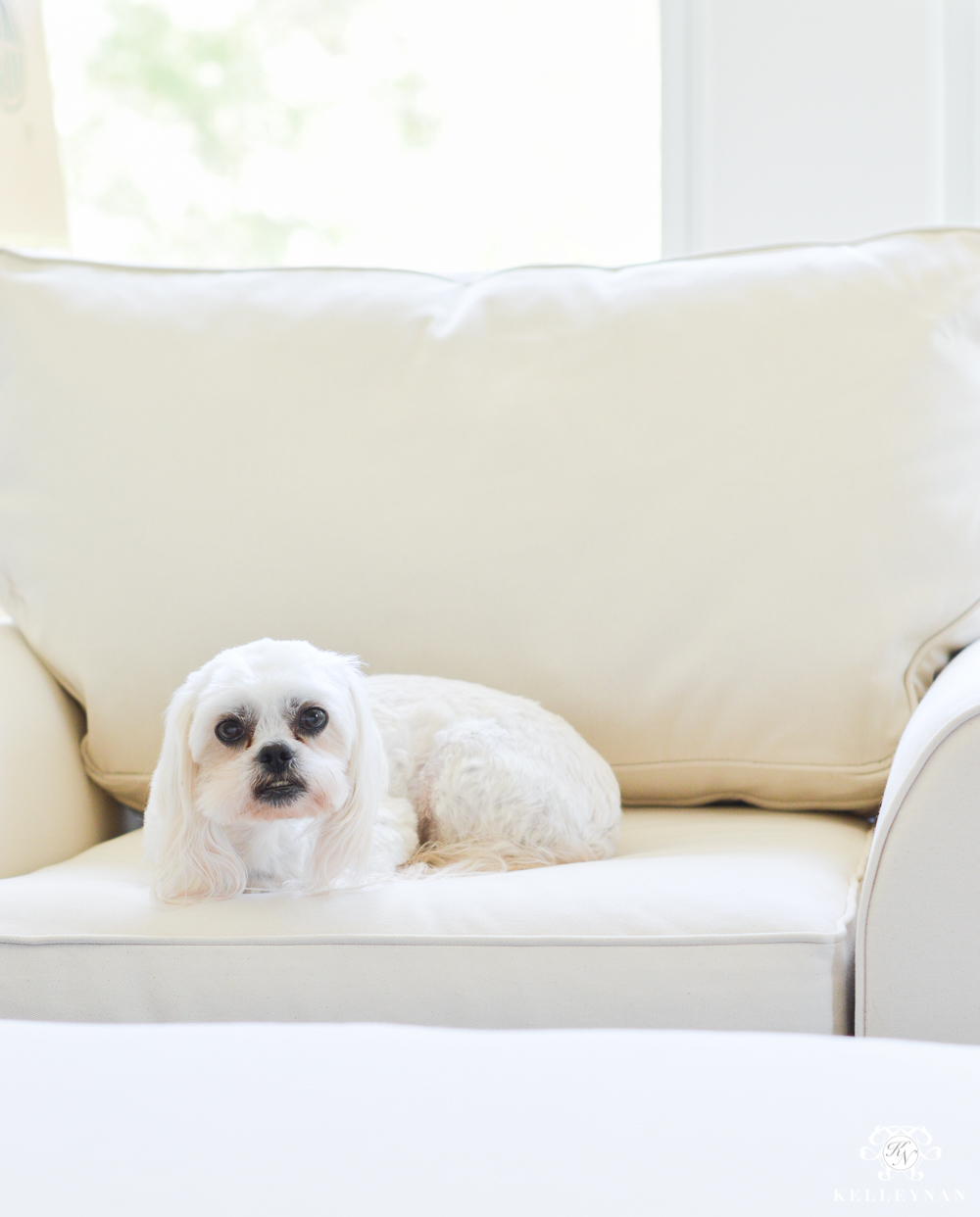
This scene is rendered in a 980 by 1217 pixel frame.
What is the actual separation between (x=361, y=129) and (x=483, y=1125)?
99.1 inches

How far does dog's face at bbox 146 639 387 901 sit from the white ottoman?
0.43 metres

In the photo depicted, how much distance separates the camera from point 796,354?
1.37 meters

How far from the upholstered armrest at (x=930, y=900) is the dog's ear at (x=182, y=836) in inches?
23.3

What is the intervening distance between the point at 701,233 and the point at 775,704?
1.38 metres

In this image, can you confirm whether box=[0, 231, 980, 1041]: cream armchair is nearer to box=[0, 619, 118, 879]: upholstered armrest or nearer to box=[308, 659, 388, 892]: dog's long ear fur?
box=[0, 619, 118, 879]: upholstered armrest

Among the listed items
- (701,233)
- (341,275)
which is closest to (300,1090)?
(341,275)

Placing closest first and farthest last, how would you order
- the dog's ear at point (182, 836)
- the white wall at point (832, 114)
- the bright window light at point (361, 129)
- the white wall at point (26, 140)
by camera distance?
1. the dog's ear at point (182, 836)
2. the white wall at point (26, 140)
3. the white wall at point (832, 114)
4. the bright window light at point (361, 129)

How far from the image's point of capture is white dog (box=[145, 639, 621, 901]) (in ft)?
3.46

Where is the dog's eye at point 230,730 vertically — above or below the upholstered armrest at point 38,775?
above

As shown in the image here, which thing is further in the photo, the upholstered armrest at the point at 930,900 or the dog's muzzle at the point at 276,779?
the dog's muzzle at the point at 276,779

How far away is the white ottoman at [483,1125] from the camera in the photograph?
1.57 feet

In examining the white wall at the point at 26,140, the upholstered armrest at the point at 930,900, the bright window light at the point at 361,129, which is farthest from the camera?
the bright window light at the point at 361,129

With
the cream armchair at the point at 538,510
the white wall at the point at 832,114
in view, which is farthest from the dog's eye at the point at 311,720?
the white wall at the point at 832,114

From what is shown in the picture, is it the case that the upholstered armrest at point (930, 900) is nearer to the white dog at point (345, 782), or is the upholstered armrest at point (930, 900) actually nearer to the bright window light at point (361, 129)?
the white dog at point (345, 782)
